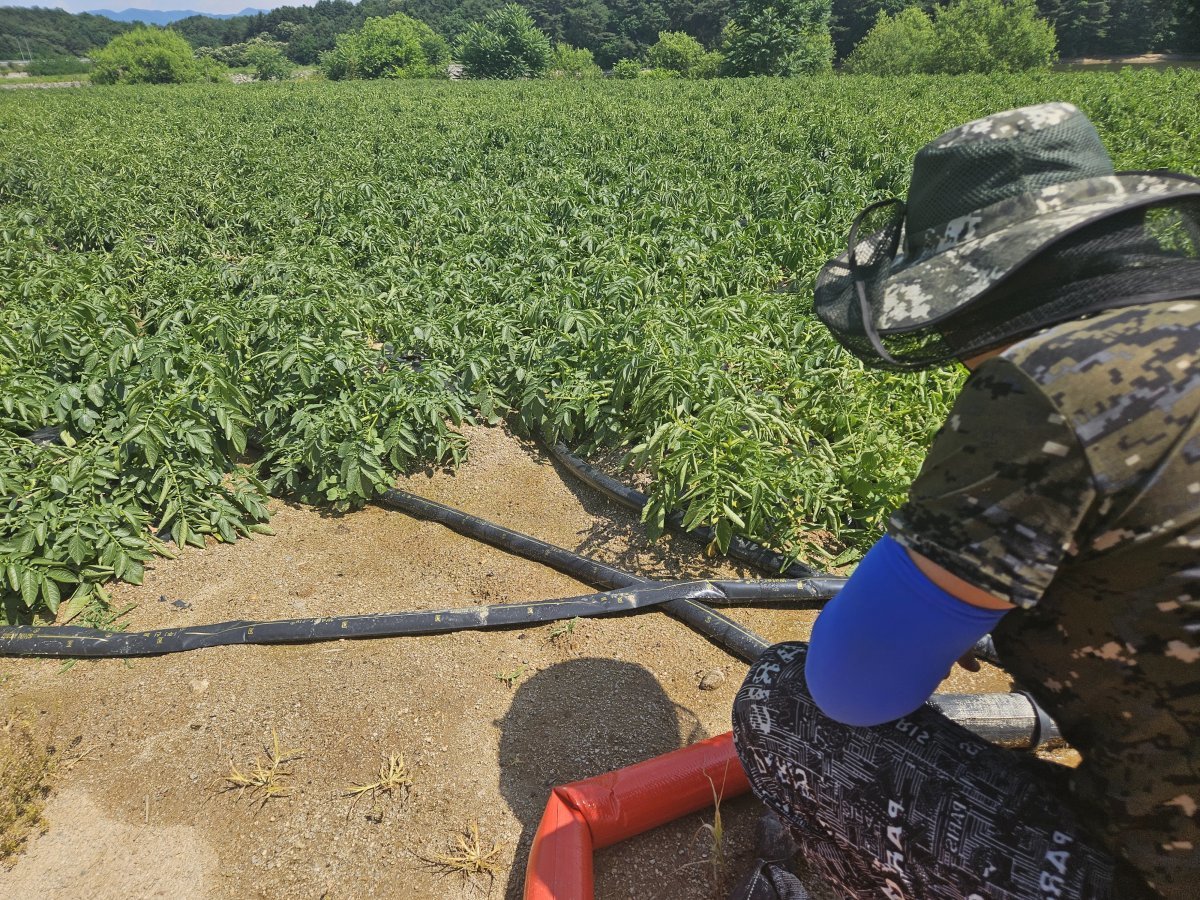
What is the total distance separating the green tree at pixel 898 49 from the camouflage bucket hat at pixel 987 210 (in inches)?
1733

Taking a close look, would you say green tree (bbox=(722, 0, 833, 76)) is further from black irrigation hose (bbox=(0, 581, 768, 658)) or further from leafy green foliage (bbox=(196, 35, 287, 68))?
leafy green foliage (bbox=(196, 35, 287, 68))

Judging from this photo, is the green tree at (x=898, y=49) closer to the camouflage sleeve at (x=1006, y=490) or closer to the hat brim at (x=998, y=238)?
the hat brim at (x=998, y=238)

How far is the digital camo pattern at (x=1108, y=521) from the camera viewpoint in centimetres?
84

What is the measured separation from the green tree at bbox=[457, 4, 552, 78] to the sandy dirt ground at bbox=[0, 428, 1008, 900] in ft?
179

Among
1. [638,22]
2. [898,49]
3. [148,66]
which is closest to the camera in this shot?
[898,49]

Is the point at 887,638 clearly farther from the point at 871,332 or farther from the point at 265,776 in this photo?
the point at 265,776

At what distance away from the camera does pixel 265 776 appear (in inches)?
85.9

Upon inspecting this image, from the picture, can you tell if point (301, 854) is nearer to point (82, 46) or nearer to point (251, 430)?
point (251, 430)

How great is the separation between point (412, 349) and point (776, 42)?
4179 cm

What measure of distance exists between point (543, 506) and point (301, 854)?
192cm

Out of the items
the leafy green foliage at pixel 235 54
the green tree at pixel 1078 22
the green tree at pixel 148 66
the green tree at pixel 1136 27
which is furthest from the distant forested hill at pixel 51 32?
the green tree at pixel 1136 27

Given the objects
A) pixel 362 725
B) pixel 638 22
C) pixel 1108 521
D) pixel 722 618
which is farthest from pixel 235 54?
pixel 1108 521

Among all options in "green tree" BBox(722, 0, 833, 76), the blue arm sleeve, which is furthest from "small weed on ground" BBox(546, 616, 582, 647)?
"green tree" BBox(722, 0, 833, 76)

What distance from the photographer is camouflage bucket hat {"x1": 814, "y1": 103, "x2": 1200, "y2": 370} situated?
3.23ft
